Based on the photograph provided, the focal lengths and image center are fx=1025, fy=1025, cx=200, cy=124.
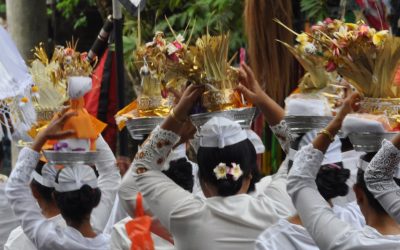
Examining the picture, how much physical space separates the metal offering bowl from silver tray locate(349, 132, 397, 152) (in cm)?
62

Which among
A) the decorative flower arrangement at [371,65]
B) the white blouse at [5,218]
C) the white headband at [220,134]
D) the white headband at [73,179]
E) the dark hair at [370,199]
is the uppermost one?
the decorative flower arrangement at [371,65]

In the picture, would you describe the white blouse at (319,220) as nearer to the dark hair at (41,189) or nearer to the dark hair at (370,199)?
the dark hair at (370,199)

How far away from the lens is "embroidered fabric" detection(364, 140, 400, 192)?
3.77 meters

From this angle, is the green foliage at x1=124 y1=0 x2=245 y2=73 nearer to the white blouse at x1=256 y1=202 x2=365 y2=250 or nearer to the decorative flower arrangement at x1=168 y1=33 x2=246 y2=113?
the decorative flower arrangement at x1=168 y1=33 x2=246 y2=113

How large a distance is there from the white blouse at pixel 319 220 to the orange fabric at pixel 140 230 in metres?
1.01

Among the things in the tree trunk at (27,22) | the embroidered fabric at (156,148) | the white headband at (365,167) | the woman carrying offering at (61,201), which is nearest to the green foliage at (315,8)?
the tree trunk at (27,22)

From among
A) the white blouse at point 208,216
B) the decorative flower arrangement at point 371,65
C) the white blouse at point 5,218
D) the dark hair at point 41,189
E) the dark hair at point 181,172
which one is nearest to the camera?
the decorative flower arrangement at point 371,65

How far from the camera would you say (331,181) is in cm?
449

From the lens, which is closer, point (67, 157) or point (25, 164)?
point (25, 164)

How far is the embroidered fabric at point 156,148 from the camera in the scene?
4301 mm

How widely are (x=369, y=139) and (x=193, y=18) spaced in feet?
14.2

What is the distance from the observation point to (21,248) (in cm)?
499

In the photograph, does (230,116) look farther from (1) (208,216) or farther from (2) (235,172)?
(1) (208,216)

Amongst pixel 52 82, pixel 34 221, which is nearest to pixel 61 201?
pixel 34 221
